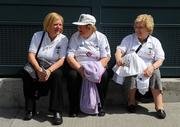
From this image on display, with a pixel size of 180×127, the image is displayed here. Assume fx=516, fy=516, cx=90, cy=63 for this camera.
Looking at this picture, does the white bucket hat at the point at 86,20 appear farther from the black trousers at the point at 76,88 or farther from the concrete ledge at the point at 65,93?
the concrete ledge at the point at 65,93

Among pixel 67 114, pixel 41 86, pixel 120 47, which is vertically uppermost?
pixel 120 47

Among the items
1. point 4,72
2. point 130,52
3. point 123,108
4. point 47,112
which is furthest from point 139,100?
point 4,72

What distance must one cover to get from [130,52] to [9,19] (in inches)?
66.3

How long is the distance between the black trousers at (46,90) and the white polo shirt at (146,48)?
92 centimetres

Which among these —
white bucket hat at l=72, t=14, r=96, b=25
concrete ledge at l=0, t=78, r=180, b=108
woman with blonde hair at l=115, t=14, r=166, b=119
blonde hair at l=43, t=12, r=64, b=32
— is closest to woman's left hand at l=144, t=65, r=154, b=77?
woman with blonde hair at l=115, t=14, r=166, b=119

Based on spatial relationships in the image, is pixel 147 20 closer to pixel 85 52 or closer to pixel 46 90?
pixel 85 52

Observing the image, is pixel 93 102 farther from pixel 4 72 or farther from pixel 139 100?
pixel 4 72

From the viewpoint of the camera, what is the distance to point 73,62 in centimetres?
643

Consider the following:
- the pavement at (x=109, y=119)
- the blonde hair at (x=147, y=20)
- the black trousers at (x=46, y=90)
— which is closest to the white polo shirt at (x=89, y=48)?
the black trousers at (x=46, y=90)

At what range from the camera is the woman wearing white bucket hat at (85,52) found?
21.2 ft

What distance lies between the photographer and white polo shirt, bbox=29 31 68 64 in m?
6.45

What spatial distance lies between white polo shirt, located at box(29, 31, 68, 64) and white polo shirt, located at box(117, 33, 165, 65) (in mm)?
726

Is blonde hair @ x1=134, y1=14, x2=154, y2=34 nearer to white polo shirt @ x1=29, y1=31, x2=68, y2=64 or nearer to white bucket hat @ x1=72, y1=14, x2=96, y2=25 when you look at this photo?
white bucket hat @ x1=72, y1=14, x2=96, y2=25

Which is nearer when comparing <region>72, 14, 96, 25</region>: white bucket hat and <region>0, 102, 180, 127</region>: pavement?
<region>0, 102, 180, 127</region>: pavement
